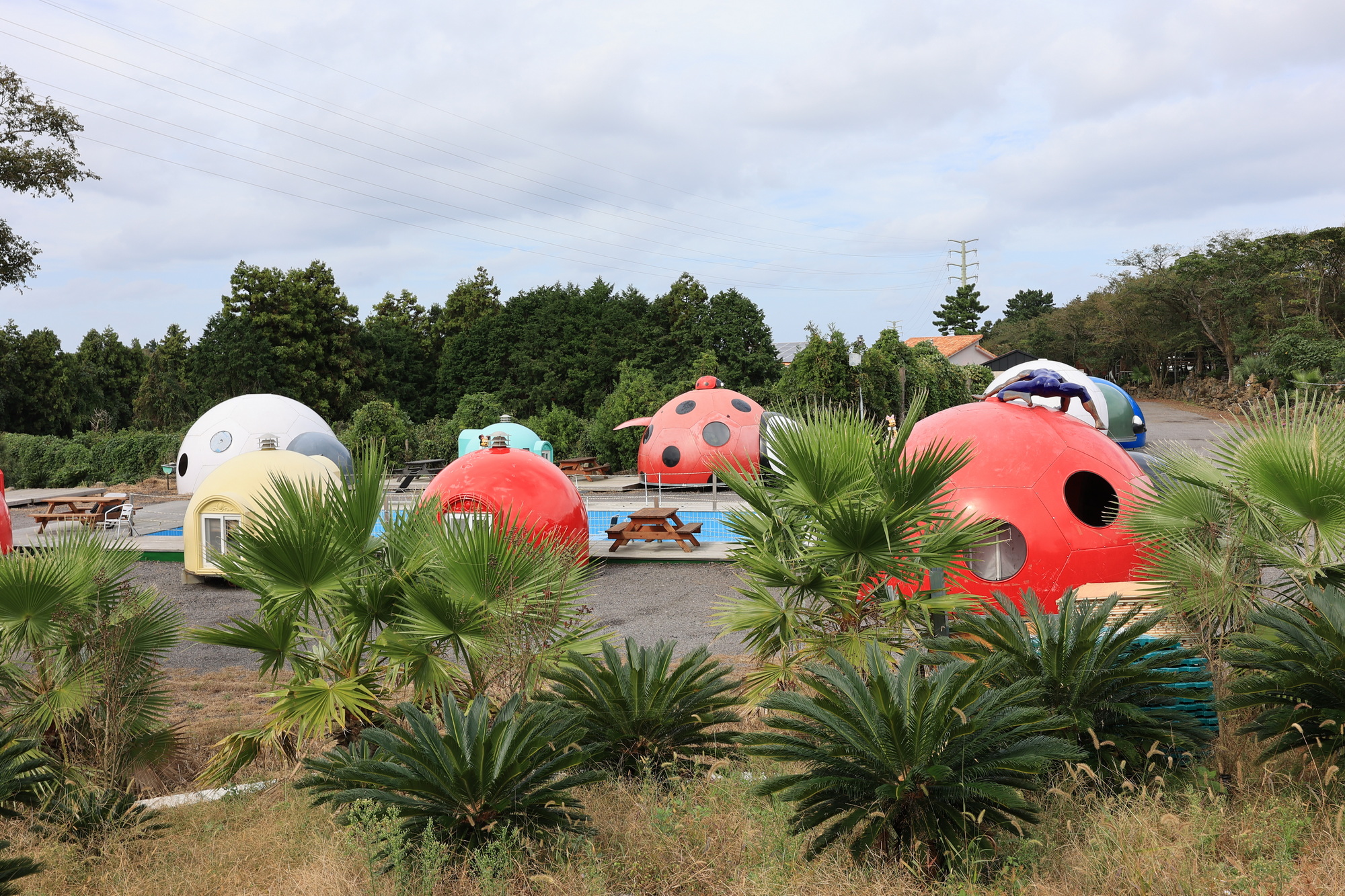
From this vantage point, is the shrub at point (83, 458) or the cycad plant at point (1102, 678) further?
the shrub at point (83, 458)

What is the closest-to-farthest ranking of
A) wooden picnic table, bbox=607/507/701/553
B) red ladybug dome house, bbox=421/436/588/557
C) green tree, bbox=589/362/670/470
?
red ladybug dome house, bbox=421/436/588/557
wooden picnic table, bbox=607/507/701/553
green tree, bbox=589/362/670/470

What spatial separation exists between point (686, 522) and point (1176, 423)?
31.2 metres

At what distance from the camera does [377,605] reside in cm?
561

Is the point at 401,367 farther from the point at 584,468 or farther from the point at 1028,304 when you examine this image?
the point at 1028,304

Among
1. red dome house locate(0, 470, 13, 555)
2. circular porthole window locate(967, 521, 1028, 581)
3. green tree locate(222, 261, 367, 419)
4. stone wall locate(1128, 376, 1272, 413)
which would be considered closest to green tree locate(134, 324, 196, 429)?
A: green tree locate(222, 261, 367, 419)

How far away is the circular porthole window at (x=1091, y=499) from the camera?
7910mm

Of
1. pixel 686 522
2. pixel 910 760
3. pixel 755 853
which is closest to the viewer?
pixel 910 760

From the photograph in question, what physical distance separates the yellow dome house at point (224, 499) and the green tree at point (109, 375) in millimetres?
37087

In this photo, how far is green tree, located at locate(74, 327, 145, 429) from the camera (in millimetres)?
46250

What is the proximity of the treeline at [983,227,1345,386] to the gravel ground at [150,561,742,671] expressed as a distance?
3390cm

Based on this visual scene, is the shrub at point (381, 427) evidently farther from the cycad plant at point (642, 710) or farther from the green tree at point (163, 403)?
the cycad plant at point (642, 710)

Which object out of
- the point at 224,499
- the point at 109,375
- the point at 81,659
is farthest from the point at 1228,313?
the point at 109,375

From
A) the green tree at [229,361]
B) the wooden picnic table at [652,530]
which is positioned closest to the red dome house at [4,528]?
the wooden picnic table at [652,530]

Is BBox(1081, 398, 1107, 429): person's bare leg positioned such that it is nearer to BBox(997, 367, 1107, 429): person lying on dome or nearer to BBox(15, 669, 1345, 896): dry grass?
BBox(997, 367, 1107, 429): person lying on dome
